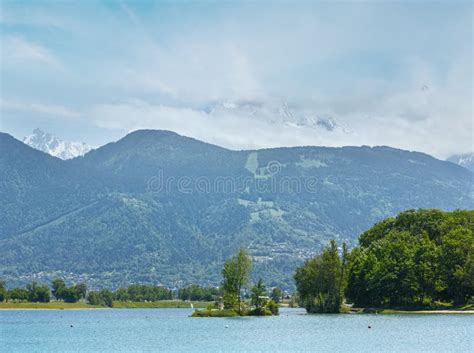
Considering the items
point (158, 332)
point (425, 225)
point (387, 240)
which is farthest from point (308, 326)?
point (425, 225)

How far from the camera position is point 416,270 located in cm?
12525

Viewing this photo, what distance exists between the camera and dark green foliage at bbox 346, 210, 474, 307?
125 metres

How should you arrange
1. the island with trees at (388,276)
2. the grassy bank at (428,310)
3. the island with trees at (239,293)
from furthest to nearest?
the island with trees at (239,293)
the island with trees at (388,276)
the grassy bank at (428,310)

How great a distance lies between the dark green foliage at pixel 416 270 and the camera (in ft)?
409

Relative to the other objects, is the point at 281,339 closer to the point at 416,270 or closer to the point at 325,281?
the point at 416,270

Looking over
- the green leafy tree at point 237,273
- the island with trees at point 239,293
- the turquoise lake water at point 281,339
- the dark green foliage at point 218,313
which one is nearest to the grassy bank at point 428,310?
the island with trees at point 239,293

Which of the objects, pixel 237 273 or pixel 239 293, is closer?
pixel 237 273

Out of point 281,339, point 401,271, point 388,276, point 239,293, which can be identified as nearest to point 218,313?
point 239,293

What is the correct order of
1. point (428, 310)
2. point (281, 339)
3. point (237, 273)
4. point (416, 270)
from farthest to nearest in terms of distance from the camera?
point (237, 273)
point (416, 270)
point (428, 310)
point (281, 339)

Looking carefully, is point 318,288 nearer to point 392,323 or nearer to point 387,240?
point 387,240

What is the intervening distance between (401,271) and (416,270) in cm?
260

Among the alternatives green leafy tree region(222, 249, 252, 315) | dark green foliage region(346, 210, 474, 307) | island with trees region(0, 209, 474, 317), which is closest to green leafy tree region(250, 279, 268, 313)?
island with trees region(0, 209, 474, 317)

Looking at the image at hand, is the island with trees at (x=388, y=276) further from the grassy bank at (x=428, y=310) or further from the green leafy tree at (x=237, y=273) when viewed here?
the grassy bank at (x=428, y=310)

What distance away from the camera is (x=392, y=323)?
313 ft
